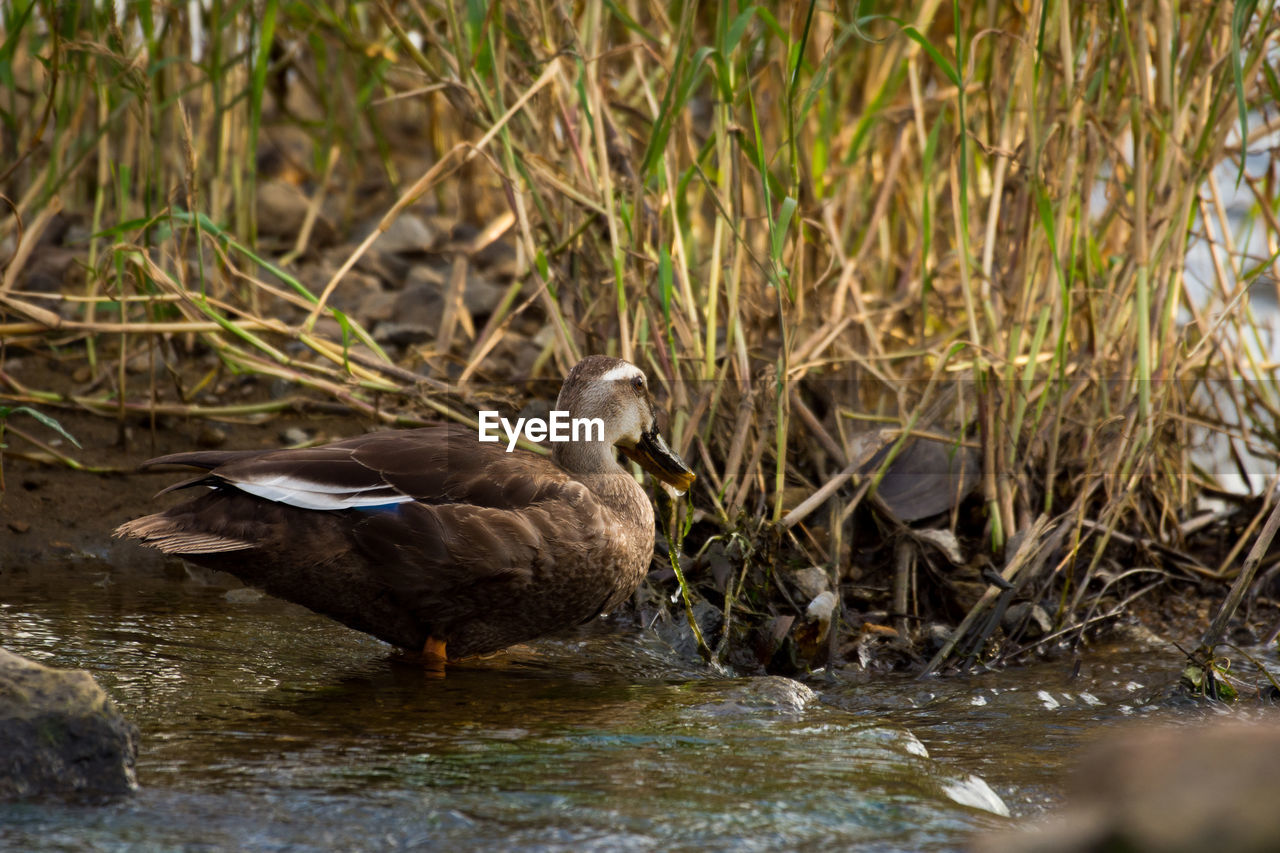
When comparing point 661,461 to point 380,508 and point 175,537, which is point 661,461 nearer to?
point 380,508

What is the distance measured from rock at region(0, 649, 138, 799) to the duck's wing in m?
1.16

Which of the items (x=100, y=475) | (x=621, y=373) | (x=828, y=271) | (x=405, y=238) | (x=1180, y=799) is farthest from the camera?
(x=405, y=238)

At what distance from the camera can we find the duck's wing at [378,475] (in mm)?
3678

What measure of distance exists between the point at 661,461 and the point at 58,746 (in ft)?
6.73

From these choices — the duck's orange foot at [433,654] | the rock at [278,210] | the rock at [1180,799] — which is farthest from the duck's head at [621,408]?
the rock at [278,210]

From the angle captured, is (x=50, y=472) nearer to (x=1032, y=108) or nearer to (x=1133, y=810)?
(x=1032, y=108)

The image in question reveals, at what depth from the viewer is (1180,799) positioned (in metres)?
1.80

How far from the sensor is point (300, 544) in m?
3.66

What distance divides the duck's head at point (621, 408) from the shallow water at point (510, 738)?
525mm

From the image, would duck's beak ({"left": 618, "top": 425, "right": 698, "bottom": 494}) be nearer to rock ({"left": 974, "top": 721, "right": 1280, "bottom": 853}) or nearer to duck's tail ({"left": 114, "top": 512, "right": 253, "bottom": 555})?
duck's tail ({"left": 114, "top": 512, "right": 253, "bottom": 555})

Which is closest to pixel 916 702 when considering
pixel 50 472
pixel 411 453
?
pixel 411 453

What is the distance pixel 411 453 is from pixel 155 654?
0.86 m

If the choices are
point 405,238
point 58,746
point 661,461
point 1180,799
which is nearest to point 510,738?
point 58,746

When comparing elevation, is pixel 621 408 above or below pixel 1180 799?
above
